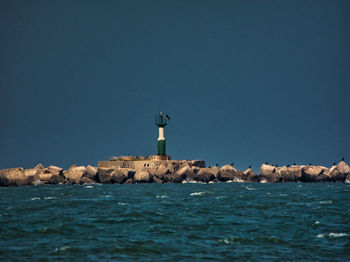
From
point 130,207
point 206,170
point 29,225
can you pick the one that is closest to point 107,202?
point 130,207

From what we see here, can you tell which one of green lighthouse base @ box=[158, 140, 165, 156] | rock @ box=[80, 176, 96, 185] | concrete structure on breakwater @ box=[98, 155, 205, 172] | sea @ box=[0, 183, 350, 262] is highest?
green lighthouse base @ box=[158, 140, 165, 156]

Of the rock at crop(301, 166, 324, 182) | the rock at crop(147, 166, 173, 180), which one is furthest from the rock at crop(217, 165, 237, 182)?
the rock at crop(301, 166, 324, 182)

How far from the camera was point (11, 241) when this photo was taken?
22.2 m

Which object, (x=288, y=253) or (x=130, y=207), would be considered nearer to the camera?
(x=288, y=253)

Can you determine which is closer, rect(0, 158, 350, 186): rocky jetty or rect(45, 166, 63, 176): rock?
rect(0, 158, 350, 186): rocky jetty

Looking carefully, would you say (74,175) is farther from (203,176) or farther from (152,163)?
(203,176)

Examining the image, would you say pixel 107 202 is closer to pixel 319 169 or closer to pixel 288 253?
pixel 288 253

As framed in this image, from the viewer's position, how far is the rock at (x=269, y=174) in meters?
85.8

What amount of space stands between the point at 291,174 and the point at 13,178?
141 ft

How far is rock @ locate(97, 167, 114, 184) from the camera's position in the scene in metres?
77.7

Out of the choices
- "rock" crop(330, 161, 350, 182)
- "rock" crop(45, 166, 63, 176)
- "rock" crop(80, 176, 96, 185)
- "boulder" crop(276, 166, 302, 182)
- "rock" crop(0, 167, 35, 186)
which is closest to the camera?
"rock" crop(0, 167, 35, 186)

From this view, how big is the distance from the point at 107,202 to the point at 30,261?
21219 millimetres

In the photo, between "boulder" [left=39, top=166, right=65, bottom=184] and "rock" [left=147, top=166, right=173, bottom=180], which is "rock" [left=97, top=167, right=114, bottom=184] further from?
"rock" [left=147, top=166, right=173, bottom=180]

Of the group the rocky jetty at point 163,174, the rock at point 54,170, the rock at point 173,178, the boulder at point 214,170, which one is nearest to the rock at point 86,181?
the rocky jetty at point 163,174
